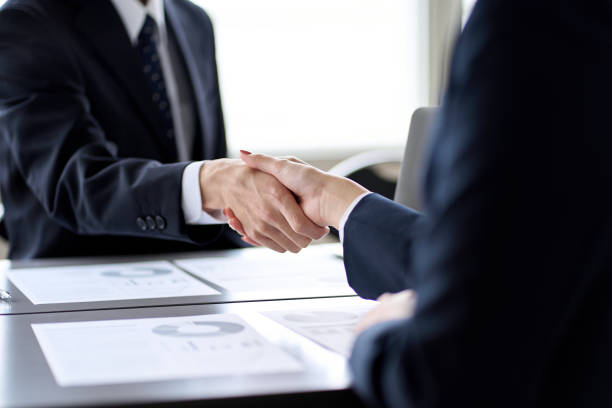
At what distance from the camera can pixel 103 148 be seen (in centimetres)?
167

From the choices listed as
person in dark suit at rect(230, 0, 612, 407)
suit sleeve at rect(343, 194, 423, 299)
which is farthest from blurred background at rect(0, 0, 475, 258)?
person in dark suit at rect(230, 0, 612, 407)

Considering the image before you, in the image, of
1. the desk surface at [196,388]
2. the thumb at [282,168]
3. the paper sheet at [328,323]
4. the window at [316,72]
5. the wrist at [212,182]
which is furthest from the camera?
the window at [316,72]

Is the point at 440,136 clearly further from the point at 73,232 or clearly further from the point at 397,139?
the point at 397,139

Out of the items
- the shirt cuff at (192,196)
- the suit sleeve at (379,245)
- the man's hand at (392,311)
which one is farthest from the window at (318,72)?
the man's hand at (392,311)

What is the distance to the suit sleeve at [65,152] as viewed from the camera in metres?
1.53

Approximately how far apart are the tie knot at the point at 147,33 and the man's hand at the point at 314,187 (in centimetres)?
70

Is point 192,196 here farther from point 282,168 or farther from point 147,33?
point 147,33

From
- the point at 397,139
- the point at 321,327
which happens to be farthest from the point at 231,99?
the point at 321,327

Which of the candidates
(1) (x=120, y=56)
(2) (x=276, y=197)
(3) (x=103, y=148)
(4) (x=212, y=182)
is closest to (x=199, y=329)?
(2) (x=276, y=197)

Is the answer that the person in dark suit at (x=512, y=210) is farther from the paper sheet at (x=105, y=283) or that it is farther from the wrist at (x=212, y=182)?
the wrist at (x=212, y=182)

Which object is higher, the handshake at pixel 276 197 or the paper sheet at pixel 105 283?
the handshake at pixel 276 197

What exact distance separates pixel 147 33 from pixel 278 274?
3.12 feet

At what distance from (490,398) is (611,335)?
14 centimetres

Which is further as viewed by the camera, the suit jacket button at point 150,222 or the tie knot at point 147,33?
the tie knot at point 147,33
